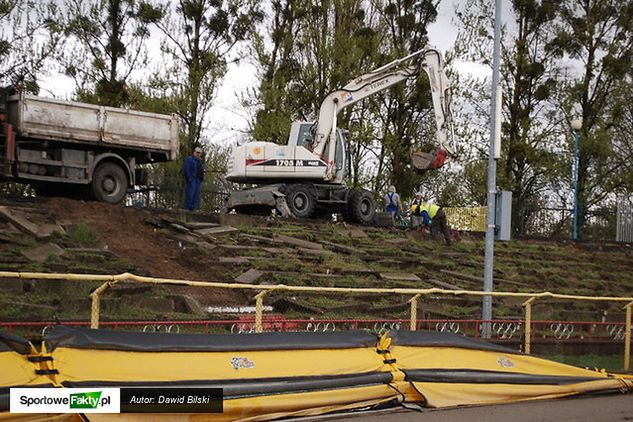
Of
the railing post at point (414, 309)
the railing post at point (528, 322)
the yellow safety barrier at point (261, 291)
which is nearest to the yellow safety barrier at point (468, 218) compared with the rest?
the yellow safety barrier at point (261, 291)

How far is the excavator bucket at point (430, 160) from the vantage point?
2855cm

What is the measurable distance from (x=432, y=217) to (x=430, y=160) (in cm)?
197

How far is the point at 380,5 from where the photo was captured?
43344 mm

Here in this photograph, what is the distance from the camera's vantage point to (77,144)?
24.5 m

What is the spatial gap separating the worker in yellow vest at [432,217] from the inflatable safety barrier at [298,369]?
17.1m

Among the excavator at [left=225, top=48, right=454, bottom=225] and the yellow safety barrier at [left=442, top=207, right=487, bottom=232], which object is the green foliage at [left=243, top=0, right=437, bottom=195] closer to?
the yellow safety barrier at [left=442, top=207, right=487, bottom=232]

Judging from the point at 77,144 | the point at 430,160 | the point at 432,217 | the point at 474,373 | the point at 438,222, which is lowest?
the point at 474,373

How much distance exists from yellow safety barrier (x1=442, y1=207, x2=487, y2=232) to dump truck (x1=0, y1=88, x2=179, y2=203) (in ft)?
60.5

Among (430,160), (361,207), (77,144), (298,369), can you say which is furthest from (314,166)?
(298,369)

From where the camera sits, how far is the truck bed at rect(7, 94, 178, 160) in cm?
2352

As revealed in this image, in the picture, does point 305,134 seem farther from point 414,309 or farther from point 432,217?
point 414,309

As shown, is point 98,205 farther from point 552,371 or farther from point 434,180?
point 434,180

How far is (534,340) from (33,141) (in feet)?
47.0

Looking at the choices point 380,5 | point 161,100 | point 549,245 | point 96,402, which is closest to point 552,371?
point 96,402
